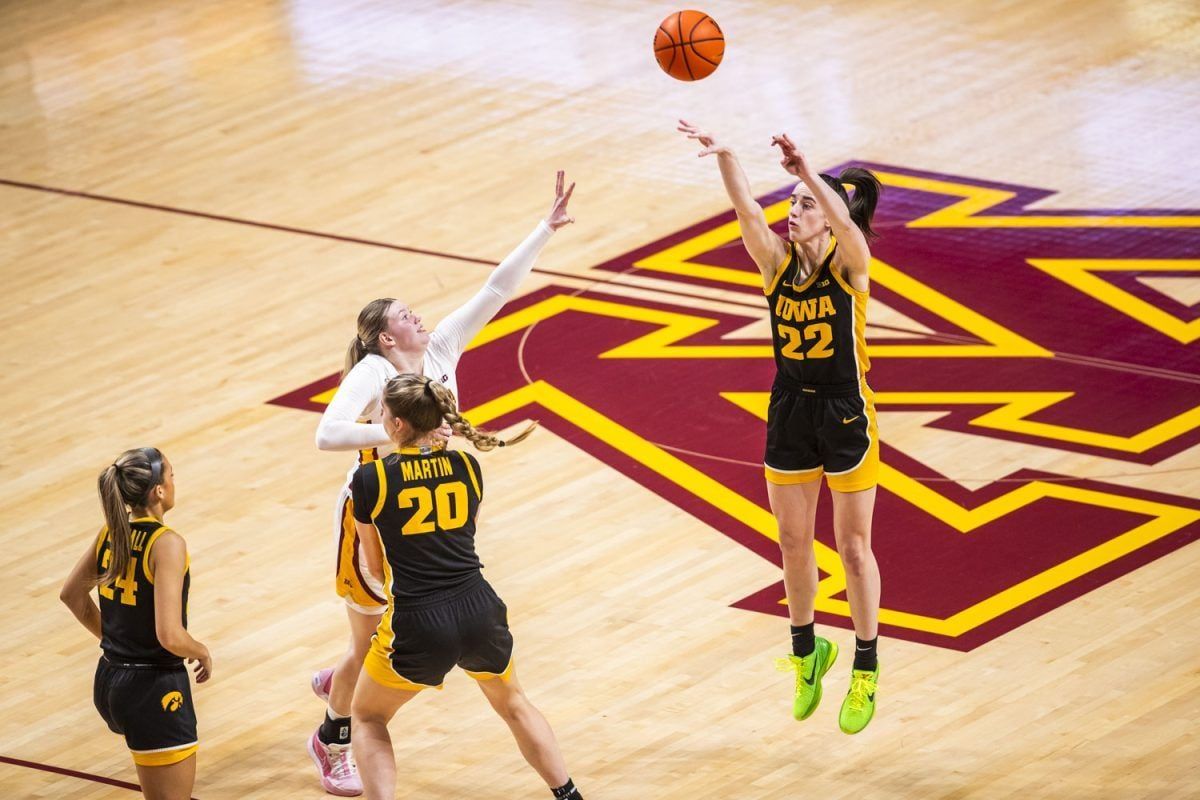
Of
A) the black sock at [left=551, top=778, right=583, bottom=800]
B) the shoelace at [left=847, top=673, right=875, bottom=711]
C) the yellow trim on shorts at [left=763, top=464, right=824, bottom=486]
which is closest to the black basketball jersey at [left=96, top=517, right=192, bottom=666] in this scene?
the black sock at [left=551, top=778, right=583, bottom=800]

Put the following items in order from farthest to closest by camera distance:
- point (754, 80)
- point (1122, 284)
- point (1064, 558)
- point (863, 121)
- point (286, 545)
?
1. point (754, 80)
2. point (863, 121)
3. point (1122, 284)
4. point (286, 545)
5. point (1064, 558)

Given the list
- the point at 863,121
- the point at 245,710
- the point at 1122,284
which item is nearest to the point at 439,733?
the point at 245,710

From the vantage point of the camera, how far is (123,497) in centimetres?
627

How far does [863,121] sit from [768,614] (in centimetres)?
607

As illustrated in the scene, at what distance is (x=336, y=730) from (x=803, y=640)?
1.70 m

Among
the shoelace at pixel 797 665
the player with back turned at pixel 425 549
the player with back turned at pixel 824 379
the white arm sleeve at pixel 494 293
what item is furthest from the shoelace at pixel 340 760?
the player with back turned at pixel 824 379

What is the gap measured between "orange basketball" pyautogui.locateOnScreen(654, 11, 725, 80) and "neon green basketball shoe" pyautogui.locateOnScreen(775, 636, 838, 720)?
234cm

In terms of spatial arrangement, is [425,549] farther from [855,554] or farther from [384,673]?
[855,554]

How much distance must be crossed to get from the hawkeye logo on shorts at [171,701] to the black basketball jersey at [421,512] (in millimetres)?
783

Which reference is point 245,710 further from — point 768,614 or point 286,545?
point 768,614

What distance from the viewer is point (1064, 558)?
8508 mm

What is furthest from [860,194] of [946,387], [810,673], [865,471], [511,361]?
[511,361]

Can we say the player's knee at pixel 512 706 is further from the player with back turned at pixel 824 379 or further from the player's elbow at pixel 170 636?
the player with back turned at pixel 824 379

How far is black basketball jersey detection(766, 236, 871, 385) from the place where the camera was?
682cm
